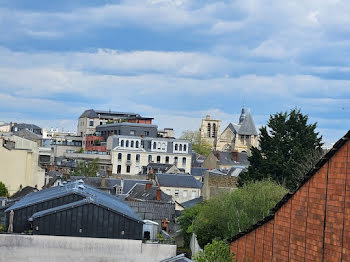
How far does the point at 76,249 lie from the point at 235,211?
10.3 m

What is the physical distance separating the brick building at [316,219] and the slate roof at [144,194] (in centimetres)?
4643

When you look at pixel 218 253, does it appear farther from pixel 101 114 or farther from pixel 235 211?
pixel 101 114

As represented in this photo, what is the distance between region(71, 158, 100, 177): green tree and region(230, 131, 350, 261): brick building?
271 feet

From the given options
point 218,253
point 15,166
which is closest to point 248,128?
point 15,166

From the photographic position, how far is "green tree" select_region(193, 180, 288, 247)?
40.8 meters

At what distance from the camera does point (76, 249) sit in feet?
119

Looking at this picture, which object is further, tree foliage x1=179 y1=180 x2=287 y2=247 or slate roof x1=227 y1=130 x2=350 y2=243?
tree foliage x1=179 y1=180 x2=287 y2=247

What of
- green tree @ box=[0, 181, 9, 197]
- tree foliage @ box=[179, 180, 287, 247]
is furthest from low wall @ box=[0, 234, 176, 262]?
green tree @ box=[0, 181, 9, 197]

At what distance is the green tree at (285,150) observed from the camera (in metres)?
59.0

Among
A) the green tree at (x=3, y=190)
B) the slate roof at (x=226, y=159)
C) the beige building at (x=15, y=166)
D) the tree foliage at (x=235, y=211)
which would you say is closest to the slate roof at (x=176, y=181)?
the beige building at (x=15, y=166)

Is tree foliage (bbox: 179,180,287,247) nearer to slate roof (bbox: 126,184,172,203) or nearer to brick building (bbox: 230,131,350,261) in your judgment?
brick building (bbox: 230,131,350,261)

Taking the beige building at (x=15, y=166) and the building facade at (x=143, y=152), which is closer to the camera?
the beige building at (x=15, y=166)

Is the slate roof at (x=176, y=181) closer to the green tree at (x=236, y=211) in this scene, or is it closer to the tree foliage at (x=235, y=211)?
the tree foliage at (x=235, y=211)

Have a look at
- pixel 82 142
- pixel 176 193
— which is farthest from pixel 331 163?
pixel 82 142
